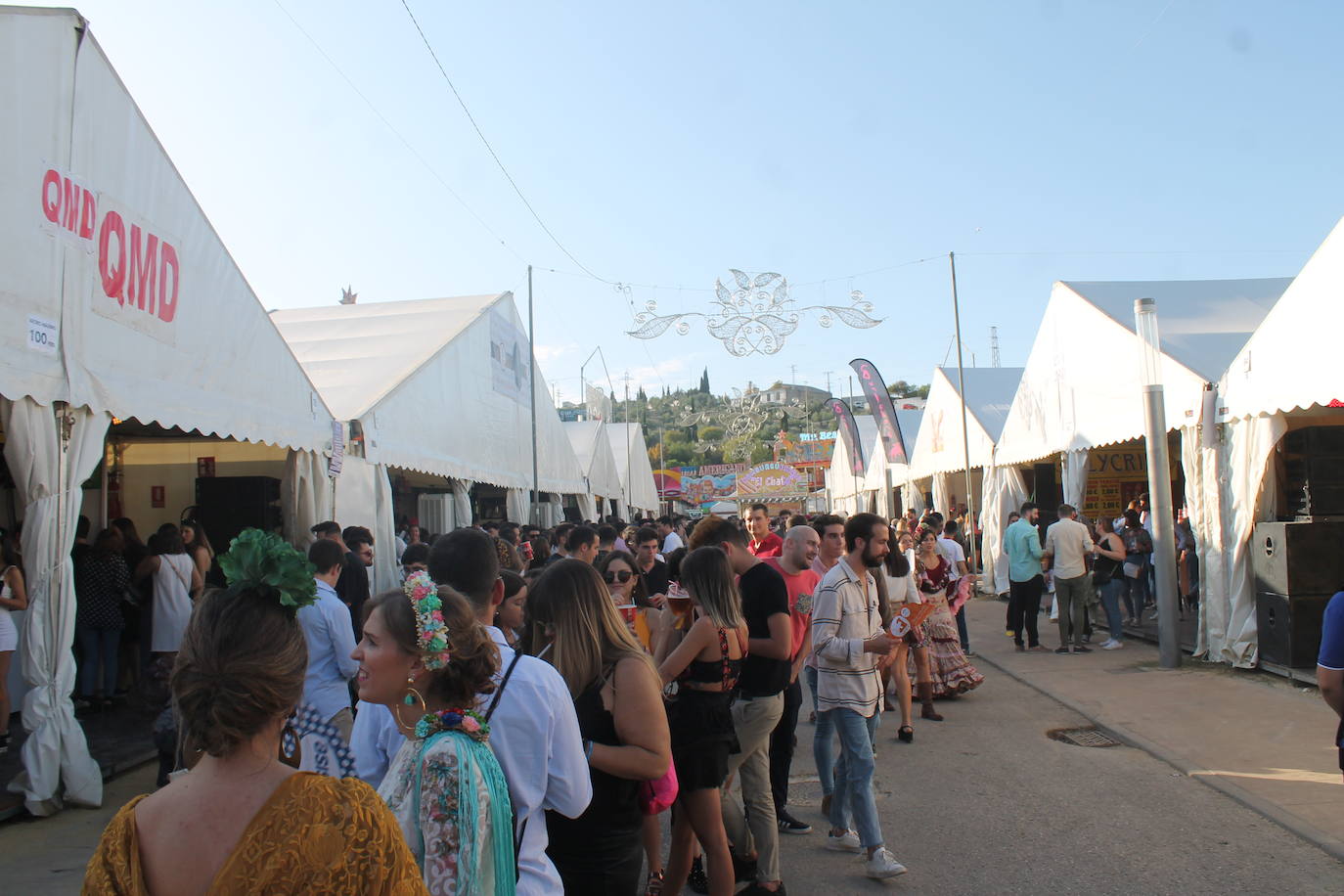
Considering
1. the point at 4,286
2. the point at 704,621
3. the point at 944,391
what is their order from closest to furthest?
the point at 704,621 < the point at 4,286 < the point at 944,391

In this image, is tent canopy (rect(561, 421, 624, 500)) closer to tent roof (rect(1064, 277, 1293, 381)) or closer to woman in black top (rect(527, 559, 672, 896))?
tent roof (rect(1064, 277, 1293, 381))

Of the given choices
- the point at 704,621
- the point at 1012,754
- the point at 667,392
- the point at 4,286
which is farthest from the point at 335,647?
the point at 667,392

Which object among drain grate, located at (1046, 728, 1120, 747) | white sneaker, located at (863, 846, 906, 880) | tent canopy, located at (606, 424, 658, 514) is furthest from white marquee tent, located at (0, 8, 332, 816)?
tent canopy, located at (606, 424, 658, 514)

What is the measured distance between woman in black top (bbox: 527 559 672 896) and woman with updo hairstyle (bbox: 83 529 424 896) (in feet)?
4.03

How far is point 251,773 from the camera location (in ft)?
5.04

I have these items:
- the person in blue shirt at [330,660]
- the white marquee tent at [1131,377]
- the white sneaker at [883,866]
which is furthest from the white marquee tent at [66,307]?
the white marquee tent at [1131,377]

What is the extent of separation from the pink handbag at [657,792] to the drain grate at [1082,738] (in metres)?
5.04

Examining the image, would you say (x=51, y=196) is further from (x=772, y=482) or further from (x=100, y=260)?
(x=772, y=482)

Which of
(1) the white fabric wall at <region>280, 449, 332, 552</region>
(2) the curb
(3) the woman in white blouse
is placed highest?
(1) the white fabric wall at <region>280, 449, 332, 552</region>

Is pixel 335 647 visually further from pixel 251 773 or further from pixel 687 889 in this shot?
pixel 251 773

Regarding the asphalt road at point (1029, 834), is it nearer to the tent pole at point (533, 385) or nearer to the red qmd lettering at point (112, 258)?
the red qmd lettering at point (112, 258)

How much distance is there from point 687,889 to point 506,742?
9.34 ft

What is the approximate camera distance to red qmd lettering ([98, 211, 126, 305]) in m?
6.06

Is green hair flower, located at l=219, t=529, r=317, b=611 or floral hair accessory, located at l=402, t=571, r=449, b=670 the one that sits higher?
green hair flower, located at l=219, t=529, r=317, b=611
